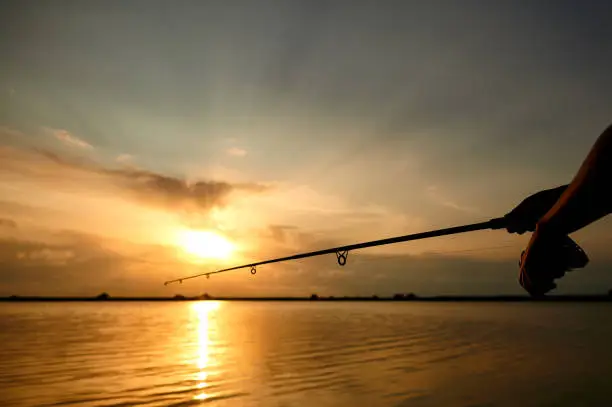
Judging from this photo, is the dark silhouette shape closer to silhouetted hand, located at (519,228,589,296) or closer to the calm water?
silhouetted hand, located at (519,228,589,296)

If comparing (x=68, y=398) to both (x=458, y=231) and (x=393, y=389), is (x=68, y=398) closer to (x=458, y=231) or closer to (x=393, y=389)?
Answer: (x=393, y=389)

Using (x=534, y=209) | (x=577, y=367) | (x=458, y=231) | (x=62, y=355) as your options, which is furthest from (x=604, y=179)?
(x=62, y=355)

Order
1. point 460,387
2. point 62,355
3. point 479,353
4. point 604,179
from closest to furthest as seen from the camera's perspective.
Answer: point 604,179 → point 460,387 → point 62,355 → point 479,353

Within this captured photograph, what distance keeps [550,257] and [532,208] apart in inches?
18.3

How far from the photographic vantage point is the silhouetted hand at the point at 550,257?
2244mm

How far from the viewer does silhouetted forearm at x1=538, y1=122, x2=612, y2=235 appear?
173cm

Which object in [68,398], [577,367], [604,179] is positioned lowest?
[577,367]

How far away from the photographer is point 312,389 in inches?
820

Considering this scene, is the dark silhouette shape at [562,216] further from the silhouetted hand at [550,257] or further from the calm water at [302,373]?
the calm water at [302,373]

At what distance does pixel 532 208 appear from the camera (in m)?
2.67

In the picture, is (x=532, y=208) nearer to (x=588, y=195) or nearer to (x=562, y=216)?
(x=562, y=216)

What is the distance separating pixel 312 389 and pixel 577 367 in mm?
19227

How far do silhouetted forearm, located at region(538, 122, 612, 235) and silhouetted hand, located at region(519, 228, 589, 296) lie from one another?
0.24ft

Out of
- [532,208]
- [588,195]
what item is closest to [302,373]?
[532,208]
